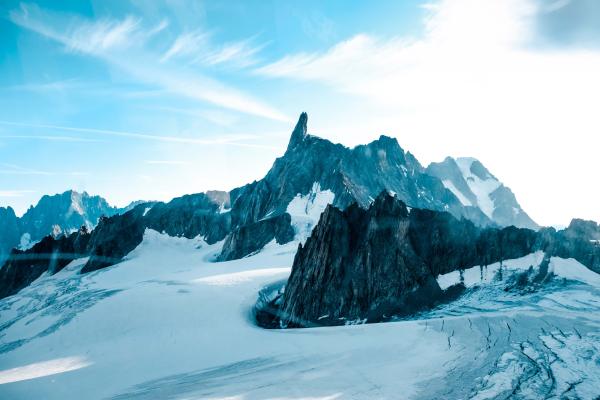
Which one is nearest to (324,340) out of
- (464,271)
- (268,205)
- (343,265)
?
(343,265)

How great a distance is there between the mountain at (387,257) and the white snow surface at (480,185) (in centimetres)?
10938

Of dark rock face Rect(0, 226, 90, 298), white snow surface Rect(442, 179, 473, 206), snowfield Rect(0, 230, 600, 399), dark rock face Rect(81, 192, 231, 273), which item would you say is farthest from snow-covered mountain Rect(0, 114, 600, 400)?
white snow surface Rect(442, 179, 473, 206)

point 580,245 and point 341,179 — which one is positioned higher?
point 341,179

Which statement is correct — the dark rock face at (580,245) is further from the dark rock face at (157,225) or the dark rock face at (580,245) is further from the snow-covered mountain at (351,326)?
the dark rock face at (157,225)

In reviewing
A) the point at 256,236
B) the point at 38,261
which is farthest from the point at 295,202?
the point at 38,261

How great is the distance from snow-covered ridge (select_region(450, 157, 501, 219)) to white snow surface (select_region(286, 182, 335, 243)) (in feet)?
270

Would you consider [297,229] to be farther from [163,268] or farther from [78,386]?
[78,386]

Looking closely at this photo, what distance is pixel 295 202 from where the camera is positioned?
105m

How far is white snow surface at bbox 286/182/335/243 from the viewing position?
92.0 metres

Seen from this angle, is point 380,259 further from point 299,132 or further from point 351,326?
point 299,132

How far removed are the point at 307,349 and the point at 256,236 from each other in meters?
64.9

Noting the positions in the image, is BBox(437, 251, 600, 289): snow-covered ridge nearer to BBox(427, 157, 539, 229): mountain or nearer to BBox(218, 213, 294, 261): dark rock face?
BBox(218, 213, 294, 261): dark rock face

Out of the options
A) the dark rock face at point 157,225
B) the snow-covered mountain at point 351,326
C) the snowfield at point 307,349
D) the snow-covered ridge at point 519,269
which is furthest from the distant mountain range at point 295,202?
the snowfield at point 307,349

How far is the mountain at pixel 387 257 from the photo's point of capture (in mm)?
38719
